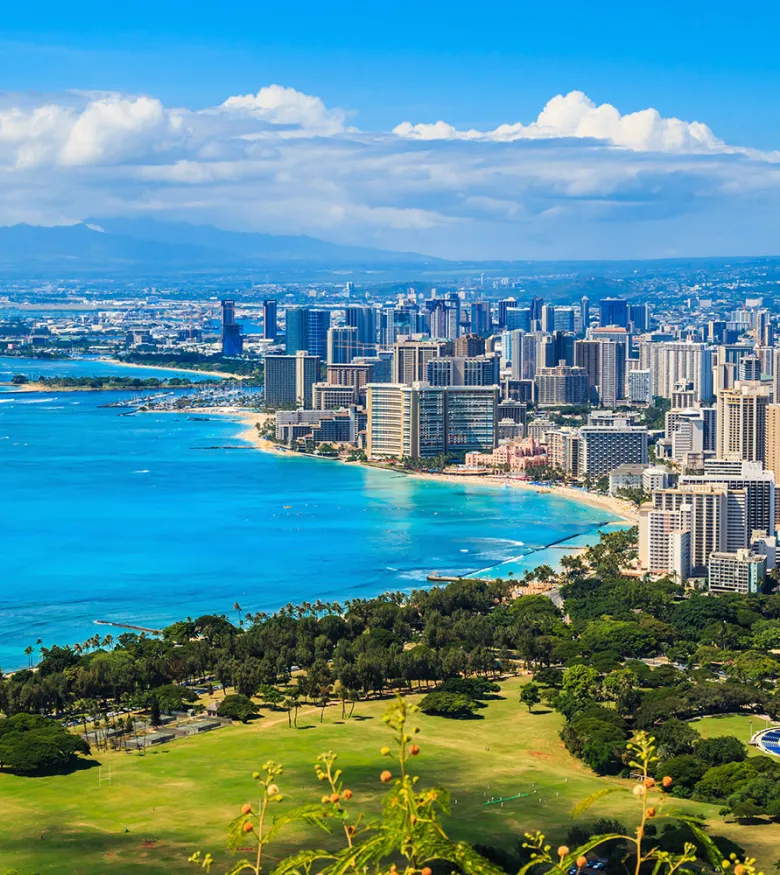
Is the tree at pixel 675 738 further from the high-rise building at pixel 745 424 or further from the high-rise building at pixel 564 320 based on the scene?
the high-rise building at pixel 564 320

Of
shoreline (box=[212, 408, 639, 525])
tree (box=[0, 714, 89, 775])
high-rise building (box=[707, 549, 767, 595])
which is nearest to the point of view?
tree (box=[0, 714, 89, 775])

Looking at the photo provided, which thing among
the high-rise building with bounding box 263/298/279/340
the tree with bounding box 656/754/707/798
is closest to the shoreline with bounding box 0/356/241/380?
the high-rise building with bounding box 263/298/279/340

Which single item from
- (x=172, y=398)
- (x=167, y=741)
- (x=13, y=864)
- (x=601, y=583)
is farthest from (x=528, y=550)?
(x=172, y=398)

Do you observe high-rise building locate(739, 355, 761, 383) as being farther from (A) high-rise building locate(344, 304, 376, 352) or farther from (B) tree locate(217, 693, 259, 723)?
(B) tree locate(217, 693, 259, 723)

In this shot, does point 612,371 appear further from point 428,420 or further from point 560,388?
point 428,420

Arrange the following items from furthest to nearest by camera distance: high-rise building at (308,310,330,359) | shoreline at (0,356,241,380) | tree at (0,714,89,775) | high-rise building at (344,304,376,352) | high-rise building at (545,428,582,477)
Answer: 1. high-rise building at (344,304,376,352)
2. shoreline at (0,356,241,380)
3. high-rise building at (308,310,330,359)
4. high-rise building at (545,428,582,477)
5. tree at (0,714,89,775)

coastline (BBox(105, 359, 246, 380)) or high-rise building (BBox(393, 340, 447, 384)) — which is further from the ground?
high-rise building (BBox(393, 340, 447, 384))

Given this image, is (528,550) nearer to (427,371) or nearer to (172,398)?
(427,371)
